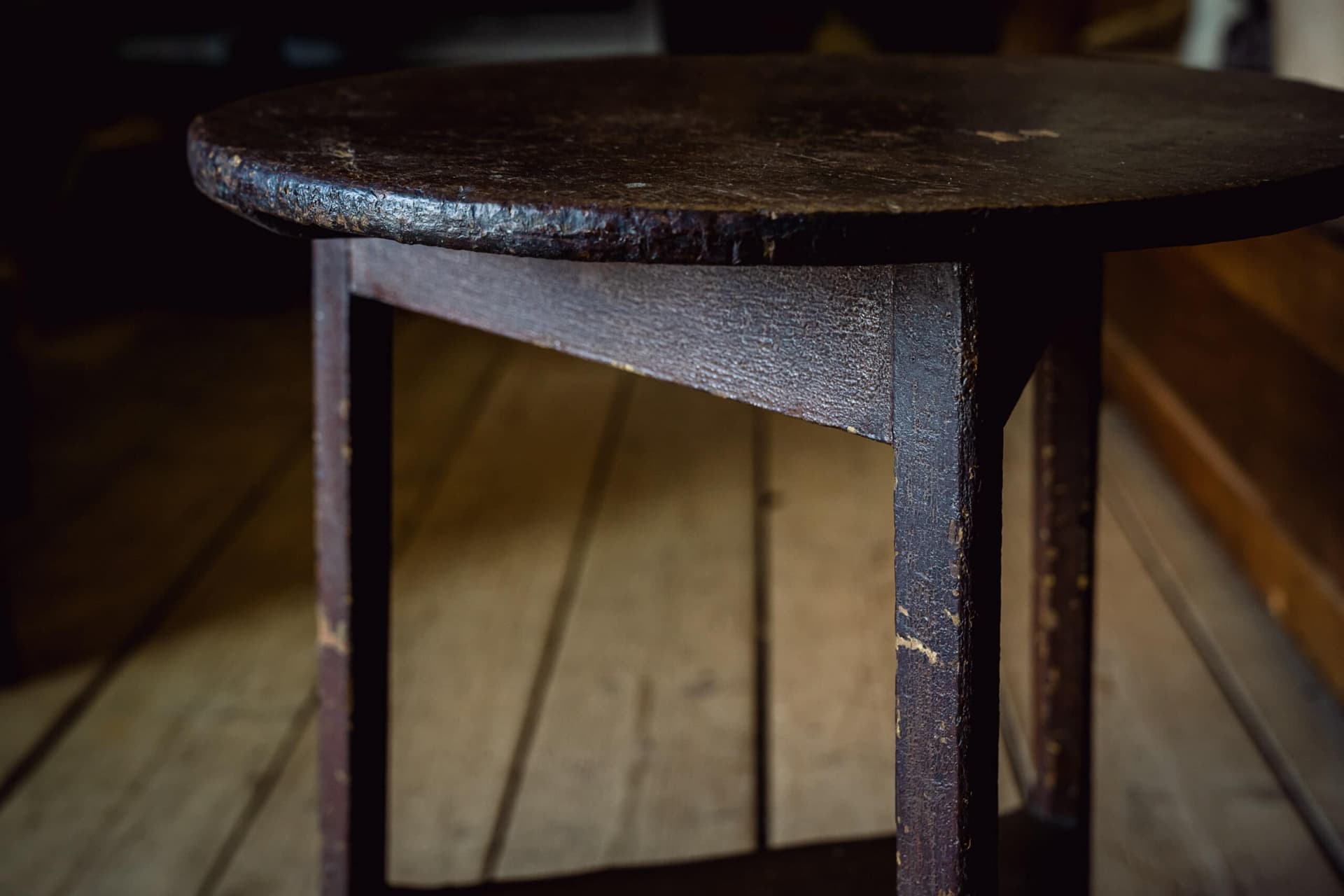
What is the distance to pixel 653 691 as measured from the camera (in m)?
1.24

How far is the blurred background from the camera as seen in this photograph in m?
1.05

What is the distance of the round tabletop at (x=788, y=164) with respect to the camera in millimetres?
419

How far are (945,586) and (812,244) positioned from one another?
0.14 meters

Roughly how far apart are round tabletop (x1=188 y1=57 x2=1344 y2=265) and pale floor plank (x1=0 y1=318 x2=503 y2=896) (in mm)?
623

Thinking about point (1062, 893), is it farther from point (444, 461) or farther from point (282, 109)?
point (444, 461)

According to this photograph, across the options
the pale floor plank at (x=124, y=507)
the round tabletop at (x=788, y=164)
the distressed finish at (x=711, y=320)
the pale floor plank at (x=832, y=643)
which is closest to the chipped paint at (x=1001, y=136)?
the round tabletop at (x=788, y=164)

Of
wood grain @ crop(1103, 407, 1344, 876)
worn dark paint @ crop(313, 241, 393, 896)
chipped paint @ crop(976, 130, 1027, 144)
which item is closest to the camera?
chipped paint @ crop(976, 130, 1027, 144)

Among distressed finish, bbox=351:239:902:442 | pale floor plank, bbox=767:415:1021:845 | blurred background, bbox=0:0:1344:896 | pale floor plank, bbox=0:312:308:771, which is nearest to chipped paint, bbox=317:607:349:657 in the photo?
distressed finish, bbox=351:239:902:442

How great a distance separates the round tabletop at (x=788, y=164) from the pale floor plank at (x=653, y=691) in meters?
0.58

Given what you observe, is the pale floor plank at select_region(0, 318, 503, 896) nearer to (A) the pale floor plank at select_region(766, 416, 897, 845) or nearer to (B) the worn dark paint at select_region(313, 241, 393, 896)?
(B) the worn dark paint at select_region(313, 241, 393, 896)

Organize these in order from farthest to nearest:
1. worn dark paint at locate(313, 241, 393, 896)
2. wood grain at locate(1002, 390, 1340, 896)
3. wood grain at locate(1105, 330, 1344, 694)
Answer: wood grain at locate(1105, 330, 1344, 694)
wood grain at locate(1002, 390, 1340, 896)
worn dark paint at locate(313, 241, 393, 896)

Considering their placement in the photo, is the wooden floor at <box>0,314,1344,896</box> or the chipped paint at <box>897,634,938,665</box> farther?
the wooden floor at <box>0,314,1344,896</box>

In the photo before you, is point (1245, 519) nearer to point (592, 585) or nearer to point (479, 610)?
point (592, 585)

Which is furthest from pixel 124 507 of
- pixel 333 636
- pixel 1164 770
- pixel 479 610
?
pixel 1164 770
